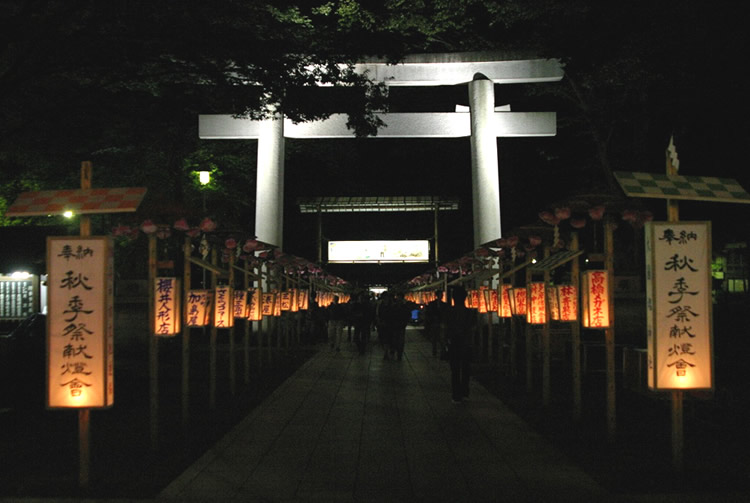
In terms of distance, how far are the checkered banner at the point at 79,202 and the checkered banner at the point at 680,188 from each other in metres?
4.76

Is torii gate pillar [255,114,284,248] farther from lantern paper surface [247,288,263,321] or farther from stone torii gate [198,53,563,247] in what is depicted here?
lantern paper surface [247,288,263,321]

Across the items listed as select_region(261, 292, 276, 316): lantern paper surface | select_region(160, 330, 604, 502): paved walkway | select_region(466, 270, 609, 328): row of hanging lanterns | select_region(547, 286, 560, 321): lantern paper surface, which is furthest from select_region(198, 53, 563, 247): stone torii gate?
select_region(547, 286, 560, 321): lantern paper surface

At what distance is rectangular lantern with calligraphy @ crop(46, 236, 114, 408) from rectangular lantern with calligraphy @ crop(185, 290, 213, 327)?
14.2 feet

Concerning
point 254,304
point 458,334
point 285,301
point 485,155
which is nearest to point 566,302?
point 458,334

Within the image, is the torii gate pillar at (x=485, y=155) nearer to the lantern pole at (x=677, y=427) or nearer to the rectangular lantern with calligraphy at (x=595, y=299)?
the rectangular lantern with calligraphy at (x=595, y=299)

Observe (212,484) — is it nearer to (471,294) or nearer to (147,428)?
(147,428)

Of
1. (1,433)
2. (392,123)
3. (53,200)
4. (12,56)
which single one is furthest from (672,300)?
(392,123)

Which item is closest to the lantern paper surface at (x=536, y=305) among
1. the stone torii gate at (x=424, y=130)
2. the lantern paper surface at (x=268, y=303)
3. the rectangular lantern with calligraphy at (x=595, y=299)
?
the rectangular lantern with calligraphy at (x=595, y=299)

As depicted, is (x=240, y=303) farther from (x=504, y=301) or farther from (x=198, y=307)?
(x=504, y=301)

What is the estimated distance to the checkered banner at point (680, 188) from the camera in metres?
7.70

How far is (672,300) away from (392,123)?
1919 cm

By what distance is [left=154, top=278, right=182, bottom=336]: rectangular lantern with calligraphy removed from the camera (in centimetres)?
1085

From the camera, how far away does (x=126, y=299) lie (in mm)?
22203

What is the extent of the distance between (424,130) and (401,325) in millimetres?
7918
